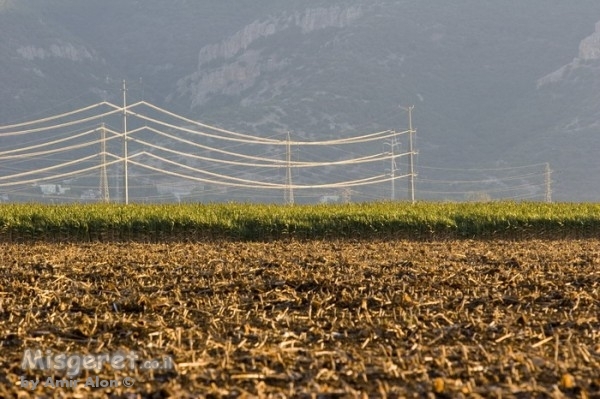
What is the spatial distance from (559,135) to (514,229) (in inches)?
4747

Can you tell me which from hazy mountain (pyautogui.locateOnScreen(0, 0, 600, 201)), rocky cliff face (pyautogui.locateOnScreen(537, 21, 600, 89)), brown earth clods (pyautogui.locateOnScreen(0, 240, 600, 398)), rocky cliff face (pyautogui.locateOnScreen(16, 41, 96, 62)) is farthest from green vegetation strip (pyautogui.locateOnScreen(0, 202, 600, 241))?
rocky cliff face (pyautogui.locateOnScreen(16, 41, 96, 62))

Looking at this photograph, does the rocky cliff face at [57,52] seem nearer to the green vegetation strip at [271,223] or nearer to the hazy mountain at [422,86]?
the hazy mountain at [422,86]

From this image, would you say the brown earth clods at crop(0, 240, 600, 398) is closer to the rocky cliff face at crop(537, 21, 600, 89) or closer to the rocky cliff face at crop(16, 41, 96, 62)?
the rocky cliff face at crop(537, 21, 600, 89)

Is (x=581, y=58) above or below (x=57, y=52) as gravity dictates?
below

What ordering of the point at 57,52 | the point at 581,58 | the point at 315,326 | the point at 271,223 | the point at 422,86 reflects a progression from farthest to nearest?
the point at 57,52 → the point at 581,58 → the point at 422,86 → the point at 271,223 → the point at 315,326

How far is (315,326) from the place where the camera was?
8188 mm

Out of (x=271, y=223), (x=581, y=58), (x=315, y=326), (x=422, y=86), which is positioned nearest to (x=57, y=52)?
(x=422, y=86)

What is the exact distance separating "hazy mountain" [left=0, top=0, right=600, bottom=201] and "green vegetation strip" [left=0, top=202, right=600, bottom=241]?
98470 mm

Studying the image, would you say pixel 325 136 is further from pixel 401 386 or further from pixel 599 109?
pixel 401 386

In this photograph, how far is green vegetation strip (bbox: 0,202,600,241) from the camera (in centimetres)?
2534

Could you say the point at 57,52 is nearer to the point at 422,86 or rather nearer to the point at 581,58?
the point at 422,86

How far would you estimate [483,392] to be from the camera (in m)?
5.79

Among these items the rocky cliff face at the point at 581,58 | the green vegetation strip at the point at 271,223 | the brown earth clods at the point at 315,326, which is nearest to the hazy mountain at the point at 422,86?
the rocky cliff face at the point at 581,58

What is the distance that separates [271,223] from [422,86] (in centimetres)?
14738
